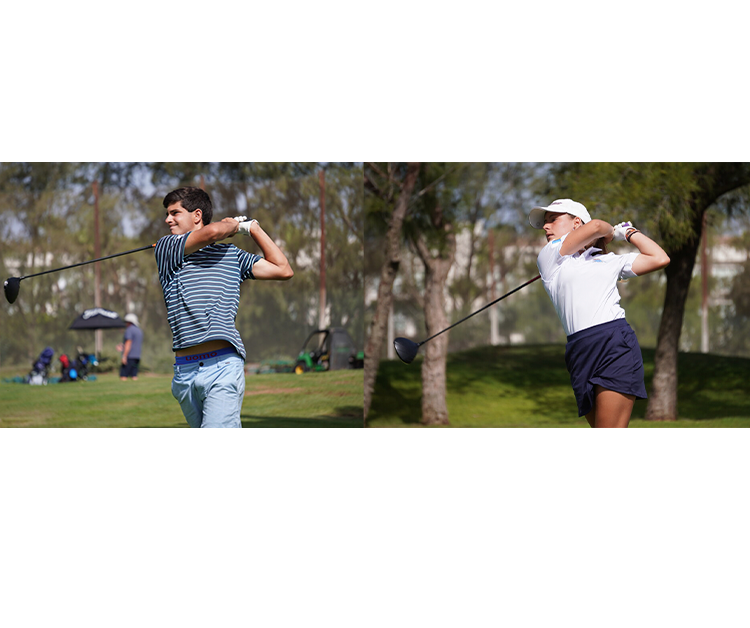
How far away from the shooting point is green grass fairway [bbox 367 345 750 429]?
330 inches

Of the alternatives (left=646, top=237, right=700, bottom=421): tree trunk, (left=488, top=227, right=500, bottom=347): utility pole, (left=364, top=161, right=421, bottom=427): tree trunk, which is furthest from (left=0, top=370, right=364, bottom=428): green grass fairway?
(left=488, top=227, right=500, bottom=347): utility pole

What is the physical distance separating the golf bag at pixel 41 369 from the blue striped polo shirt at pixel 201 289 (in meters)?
4.90

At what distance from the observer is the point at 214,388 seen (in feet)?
8.86

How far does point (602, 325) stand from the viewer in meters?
Result: 2.75

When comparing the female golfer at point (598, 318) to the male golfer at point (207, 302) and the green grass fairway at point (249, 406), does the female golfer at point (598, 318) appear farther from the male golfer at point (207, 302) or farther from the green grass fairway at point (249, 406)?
the green grass fairway at point (249, 406)

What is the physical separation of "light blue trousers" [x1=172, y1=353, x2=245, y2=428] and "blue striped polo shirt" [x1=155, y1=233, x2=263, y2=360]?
0.23ft

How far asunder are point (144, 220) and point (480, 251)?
7137mm

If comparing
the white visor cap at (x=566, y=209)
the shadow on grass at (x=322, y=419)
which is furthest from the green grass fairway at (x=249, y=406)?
the white visor cap at (x=566, y=209)

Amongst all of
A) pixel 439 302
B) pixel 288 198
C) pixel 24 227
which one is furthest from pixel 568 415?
pixel 24 227

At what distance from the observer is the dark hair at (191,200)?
2.92 meters

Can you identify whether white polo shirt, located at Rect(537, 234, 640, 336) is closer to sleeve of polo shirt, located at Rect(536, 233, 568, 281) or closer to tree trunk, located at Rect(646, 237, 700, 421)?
sleeve of polo shirt, located at Rect(536, 233, 568, 281)

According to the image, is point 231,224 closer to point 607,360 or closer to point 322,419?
point 607,360

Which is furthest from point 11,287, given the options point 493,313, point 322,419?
point 493,313

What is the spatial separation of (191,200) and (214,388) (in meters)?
0.71
